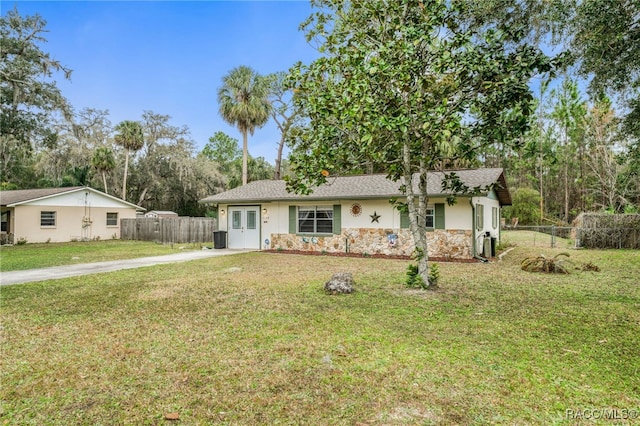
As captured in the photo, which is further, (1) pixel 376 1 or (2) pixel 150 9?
(2) pixel 150 9

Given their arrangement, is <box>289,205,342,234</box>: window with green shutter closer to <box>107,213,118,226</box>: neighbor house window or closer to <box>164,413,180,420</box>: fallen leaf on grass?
<box>164,413,180,420</box>: fallen leaf on grass

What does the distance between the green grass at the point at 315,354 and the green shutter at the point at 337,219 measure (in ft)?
22.3

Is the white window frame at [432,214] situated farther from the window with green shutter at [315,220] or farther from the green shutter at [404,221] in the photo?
the window with green shutter at [315,220]

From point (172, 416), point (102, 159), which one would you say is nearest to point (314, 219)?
point (172, 416)

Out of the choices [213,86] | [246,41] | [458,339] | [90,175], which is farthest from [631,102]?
[90,175]

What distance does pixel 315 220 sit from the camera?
14.5 meters

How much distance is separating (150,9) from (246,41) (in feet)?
14.0

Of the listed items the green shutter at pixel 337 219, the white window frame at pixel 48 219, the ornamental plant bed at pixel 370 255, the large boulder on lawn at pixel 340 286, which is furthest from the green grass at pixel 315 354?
the white window frame at pixel 48 219

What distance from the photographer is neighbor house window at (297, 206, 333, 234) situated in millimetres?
14273

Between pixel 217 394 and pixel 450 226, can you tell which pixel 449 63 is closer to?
pixel 217 394

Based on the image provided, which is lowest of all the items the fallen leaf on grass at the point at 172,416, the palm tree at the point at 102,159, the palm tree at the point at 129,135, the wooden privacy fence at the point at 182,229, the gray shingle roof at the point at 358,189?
the fallen leaf on grass at the point at 172,416

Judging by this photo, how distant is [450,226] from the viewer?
39.8ft

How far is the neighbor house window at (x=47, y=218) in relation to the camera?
19.7 meters

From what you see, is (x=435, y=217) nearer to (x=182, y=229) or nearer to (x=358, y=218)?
(x=358, y=218)
